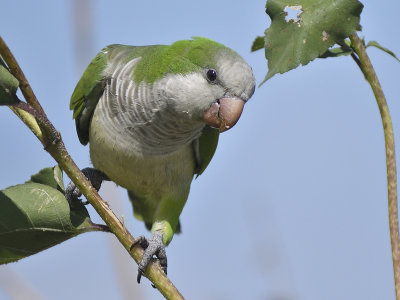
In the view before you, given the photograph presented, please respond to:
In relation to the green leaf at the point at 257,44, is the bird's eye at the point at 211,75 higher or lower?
lower

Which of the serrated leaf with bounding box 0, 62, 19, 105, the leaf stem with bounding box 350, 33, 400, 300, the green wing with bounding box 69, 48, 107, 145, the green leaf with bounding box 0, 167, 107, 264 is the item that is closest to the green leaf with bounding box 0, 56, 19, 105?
the serrated leaf with bounding box 0, 62, 19, 105

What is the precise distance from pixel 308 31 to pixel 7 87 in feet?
3.28

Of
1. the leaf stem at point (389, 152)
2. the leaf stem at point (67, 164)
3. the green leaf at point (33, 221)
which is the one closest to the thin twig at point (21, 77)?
the leaf stem at point (67, 164)

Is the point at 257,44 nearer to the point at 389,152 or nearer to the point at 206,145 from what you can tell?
the point at 389,152

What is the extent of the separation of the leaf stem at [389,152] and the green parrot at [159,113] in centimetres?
122

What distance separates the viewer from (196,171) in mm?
3934

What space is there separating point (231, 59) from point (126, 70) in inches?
32.7

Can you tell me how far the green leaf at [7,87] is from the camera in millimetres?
1491

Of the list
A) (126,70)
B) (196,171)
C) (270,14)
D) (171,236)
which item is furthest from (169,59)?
(270,14)

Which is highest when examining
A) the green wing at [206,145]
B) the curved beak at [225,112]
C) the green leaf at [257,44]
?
the green leaf at [257,44]

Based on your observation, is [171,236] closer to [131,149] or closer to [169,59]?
[131,149]

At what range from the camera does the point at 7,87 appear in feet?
4.91

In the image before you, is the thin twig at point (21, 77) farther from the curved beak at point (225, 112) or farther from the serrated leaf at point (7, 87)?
the curved beak at point (225, 112)

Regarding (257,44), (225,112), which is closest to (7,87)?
(257,44)
